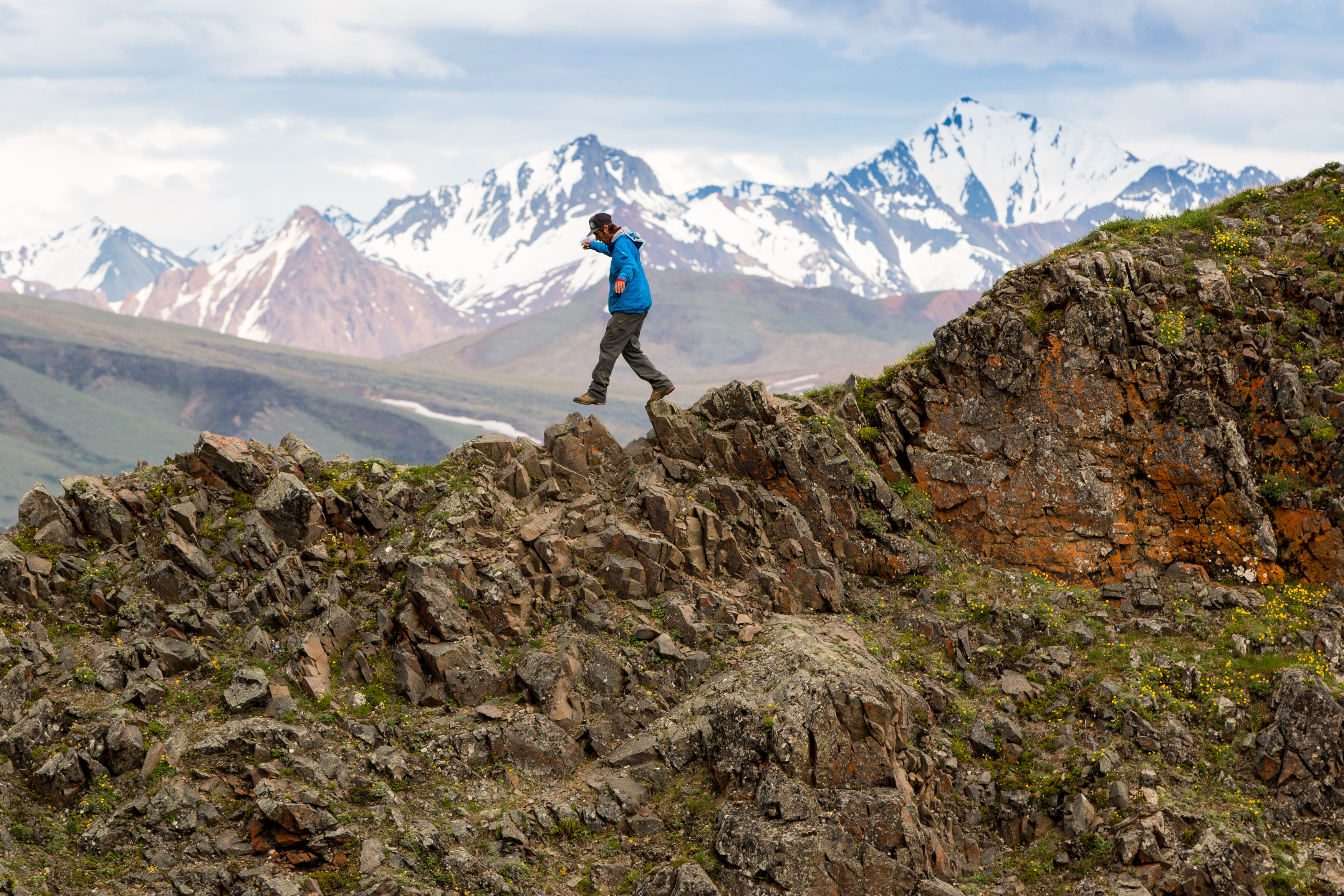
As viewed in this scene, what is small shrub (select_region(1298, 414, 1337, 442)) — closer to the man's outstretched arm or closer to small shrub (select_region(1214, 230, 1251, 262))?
small shrub (select_region(1214, 230, 1251, 262))

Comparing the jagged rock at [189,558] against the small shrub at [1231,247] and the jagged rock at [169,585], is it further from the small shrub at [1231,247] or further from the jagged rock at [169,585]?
the small shrub at [1231,247]

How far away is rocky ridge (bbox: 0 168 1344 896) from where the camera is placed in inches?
581

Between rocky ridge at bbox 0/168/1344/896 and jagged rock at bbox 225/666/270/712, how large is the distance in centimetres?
7

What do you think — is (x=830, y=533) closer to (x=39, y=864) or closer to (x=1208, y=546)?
(x=1208, y=546)

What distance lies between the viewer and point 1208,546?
66.9 ft

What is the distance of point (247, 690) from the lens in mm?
16469

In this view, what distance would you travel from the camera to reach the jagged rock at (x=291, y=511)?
761 inches

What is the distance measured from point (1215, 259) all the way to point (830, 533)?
12.2m

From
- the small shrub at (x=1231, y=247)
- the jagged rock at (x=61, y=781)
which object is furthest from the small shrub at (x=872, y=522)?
the jagged rock at (x=61, y=781)

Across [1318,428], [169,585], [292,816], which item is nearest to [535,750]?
[292,816]

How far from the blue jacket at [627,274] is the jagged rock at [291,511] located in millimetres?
7918

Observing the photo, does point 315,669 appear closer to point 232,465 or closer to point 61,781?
point 61,781

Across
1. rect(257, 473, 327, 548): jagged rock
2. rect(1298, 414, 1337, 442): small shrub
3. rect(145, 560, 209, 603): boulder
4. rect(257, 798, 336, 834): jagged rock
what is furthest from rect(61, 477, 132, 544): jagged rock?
rect(1298, 414, 1337, 442): small shrub

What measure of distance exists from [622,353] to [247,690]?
10.7 m
